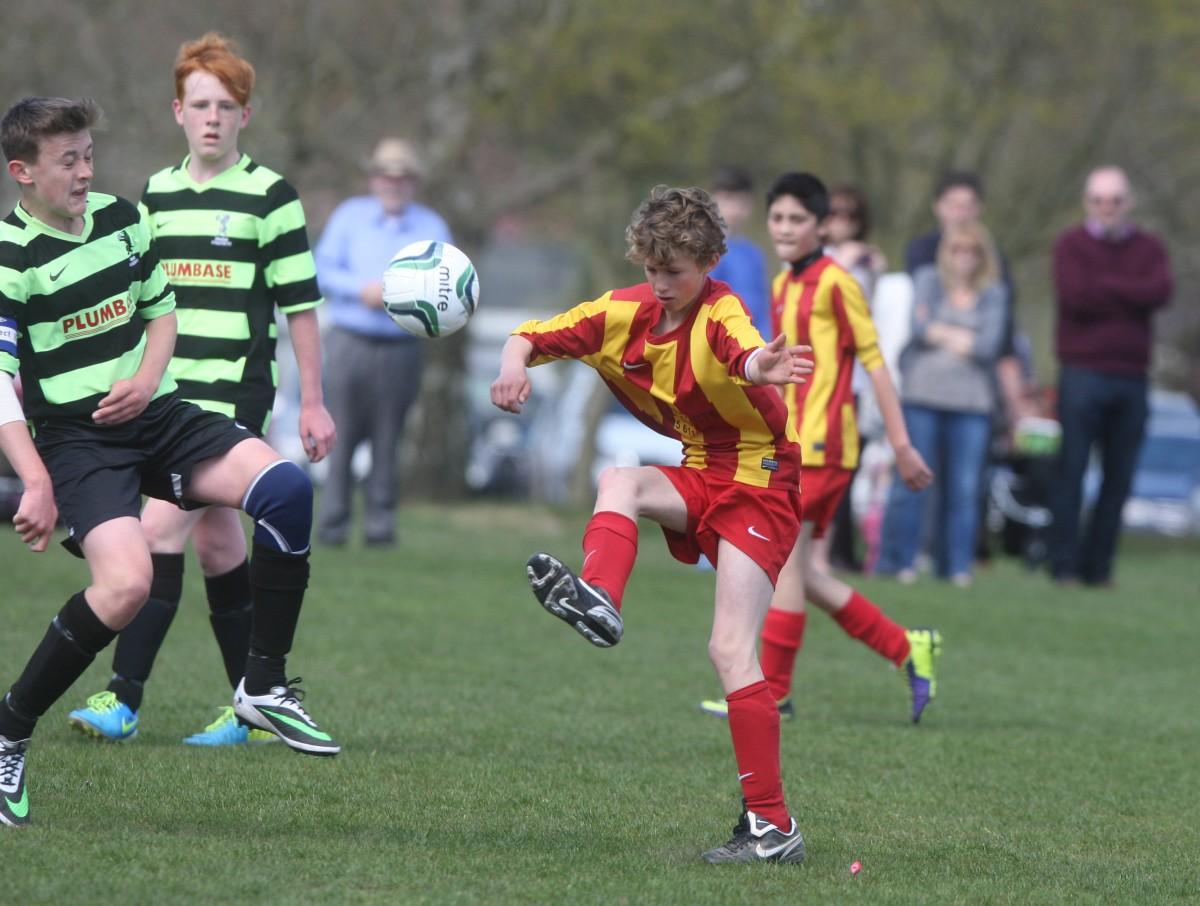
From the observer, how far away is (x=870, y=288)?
1109cm

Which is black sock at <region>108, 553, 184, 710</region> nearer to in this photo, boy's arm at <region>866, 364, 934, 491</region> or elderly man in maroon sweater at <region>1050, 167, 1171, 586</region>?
boy's arm at <region>866, 364, 934, 491</region>

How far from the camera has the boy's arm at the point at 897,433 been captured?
6.64 meters

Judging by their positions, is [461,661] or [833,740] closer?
[833,740]

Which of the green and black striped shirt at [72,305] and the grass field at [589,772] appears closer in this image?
the grass field at [589,772]

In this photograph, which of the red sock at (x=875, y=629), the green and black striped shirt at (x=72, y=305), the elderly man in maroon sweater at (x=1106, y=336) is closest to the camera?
the green and black striped shirt at (x=72, y=305)

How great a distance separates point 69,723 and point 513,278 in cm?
3816

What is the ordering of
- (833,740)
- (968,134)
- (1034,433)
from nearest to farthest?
1. (833,740)
2. (1034,433)
3. (968,134)

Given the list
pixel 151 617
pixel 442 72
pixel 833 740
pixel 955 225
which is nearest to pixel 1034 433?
pixel 955 225

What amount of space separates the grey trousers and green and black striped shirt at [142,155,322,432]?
5327 mm

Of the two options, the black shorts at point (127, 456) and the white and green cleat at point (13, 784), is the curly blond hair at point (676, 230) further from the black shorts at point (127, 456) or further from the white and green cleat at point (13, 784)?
the white and green cleat at point (13, 784)

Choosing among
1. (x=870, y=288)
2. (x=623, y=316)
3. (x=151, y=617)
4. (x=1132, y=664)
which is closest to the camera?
(x=623, y=316)

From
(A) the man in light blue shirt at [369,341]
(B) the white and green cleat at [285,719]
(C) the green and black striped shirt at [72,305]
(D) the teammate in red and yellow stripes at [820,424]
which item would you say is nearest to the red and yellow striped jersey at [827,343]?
(D) the teammate in red and yellow stripes at [820,424]

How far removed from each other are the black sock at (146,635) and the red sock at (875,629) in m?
2.56

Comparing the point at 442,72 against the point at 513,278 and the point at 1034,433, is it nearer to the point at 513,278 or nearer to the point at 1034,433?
A: the point at 1034,433
